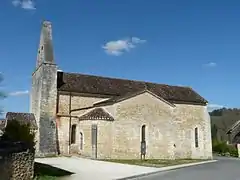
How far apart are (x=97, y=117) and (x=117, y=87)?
8.56 metres

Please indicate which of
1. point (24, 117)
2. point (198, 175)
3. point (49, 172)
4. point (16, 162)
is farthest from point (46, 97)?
point (16, 162)

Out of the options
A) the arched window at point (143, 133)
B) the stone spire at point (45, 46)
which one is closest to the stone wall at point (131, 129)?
the arched window at point (143, 133)

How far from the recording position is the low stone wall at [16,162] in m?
13.2

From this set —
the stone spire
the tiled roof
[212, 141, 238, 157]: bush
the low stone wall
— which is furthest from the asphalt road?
[212, 141, 238, 157]: bush

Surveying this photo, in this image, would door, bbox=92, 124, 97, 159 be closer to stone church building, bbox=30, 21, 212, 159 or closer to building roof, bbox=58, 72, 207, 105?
stone church building, bbox=30, 21, 212, 159

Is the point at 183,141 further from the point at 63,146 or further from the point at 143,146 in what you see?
the point at 63,146

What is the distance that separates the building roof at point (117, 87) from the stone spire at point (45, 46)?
9.17 ft

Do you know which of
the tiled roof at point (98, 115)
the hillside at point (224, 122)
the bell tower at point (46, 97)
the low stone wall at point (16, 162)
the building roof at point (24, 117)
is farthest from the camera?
the hillside at point (224, 122)

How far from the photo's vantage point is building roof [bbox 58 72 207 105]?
124ft

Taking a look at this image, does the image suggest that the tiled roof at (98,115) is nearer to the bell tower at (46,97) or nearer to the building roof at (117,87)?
the bell tower at (46,97)

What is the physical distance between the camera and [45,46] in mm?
37625

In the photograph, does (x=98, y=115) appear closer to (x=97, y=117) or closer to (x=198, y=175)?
(x=97, y=117)

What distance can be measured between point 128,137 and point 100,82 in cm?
943

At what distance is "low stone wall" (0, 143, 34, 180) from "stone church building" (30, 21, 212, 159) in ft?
56.1
